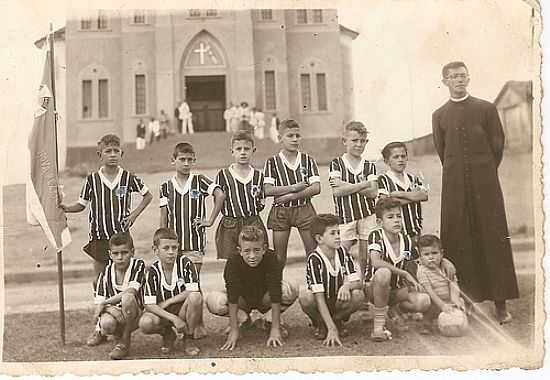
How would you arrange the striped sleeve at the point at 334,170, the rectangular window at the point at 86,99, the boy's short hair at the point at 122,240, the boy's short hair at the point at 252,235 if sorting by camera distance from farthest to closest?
the rectangular window at the point at 86,99 → the striped sleeve at the point at 334,170 → the boy's short hair at the point at 122,240 → the boy's short hair at the point at 252,235

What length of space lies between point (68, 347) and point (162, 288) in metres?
0.60

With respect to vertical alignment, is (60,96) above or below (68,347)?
above

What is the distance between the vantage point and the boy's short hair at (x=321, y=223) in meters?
3.40

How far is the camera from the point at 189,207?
348cm

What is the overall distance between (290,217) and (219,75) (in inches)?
37.5

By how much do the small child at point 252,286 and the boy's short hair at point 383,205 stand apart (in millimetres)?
607

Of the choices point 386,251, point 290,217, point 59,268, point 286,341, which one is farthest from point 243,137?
point 59,268

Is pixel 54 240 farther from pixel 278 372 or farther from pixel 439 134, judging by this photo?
pixel 439 134

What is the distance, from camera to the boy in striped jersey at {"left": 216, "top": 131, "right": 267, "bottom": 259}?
346 cm

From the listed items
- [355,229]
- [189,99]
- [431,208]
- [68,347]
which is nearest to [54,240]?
[68,347]

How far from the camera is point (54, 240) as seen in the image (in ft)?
11.6

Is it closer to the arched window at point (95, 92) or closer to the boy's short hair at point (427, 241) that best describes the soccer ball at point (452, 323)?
the boy's short hair at point (427, 241)

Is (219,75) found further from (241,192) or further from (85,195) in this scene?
(85,195)

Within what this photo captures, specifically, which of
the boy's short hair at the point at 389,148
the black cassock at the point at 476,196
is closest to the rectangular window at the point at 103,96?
the boy's short hair at the point at 389,148
